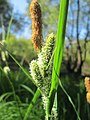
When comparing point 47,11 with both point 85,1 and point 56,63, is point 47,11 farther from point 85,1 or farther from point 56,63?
point 56,63

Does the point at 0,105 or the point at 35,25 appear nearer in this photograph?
the point at 35,25

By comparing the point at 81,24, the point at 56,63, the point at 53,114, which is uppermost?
the point at 81,24

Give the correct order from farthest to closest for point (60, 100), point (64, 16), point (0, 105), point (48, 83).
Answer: point (60, 100) → point (0, 105) → point (48, 83) → point (64, 16)

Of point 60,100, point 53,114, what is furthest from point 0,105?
point 53,114

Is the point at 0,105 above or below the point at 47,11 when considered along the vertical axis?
below

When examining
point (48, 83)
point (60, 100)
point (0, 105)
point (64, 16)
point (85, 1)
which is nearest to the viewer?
point (64, 16)

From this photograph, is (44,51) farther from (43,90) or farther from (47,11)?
(47,11)

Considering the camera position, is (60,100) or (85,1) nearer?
(60,100)

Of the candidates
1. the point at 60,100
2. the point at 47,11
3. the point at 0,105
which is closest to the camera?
the point at 0,105

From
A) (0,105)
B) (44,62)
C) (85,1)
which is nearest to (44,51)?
(44,62)
